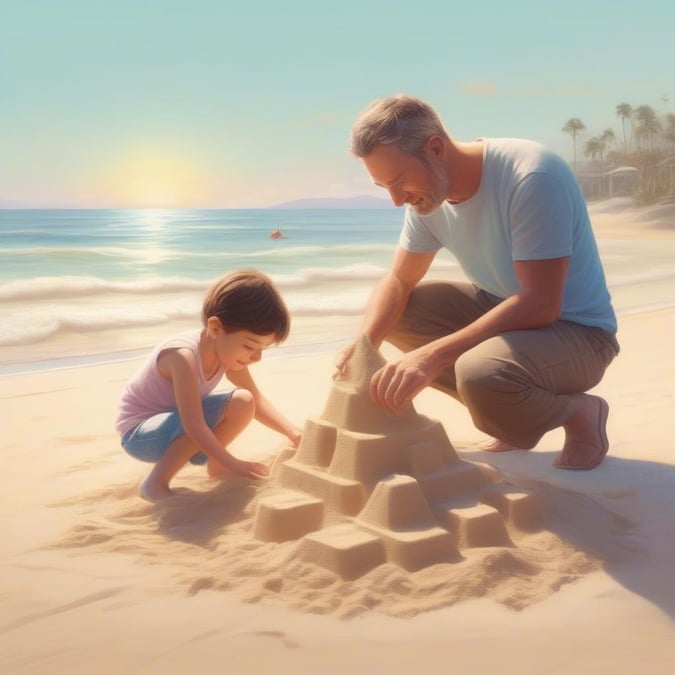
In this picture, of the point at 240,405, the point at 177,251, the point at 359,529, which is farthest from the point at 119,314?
the point at 177,251

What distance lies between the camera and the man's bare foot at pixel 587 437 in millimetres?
3576

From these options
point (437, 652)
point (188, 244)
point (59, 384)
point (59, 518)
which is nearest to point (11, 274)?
point (188, 244)

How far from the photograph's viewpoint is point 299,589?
2535 mm

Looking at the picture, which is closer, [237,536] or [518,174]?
[237,536]

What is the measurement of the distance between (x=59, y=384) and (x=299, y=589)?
3.69 metres

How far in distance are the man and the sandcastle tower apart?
11 cm

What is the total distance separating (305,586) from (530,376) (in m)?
1.18

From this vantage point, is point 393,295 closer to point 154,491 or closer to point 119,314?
point 154,491

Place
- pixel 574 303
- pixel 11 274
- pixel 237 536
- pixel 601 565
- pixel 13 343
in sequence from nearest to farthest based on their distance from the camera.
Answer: pixel 601 565
pixel 237 536
pixel 574 303
pixel 13 343
pixel 11 274

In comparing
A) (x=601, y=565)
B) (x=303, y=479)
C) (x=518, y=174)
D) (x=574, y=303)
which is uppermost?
(x=518, y=174)

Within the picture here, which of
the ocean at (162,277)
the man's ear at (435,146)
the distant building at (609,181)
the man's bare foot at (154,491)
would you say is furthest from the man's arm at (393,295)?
the distant building at (609,181)

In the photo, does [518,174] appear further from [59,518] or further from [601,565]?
[59,518]

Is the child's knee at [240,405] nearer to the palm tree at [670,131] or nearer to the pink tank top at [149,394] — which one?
the pink tank top at [149,394]

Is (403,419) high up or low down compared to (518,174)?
down
